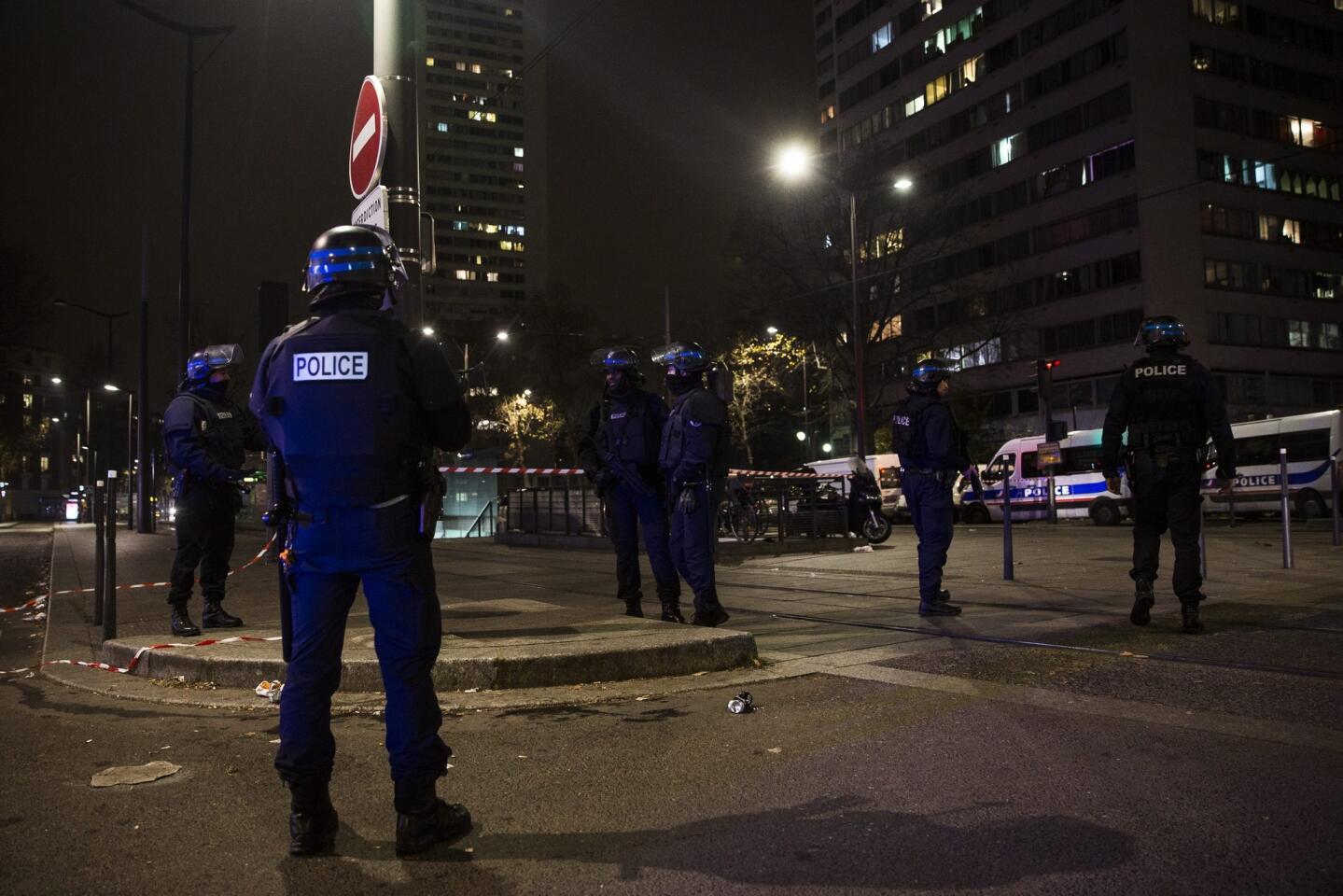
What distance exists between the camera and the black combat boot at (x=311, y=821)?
294 cm

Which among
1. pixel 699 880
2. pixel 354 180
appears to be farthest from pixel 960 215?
pixel 699 880

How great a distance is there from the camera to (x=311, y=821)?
2963 millimetres

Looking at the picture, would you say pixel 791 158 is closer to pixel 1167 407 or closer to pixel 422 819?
pixel 1167 407

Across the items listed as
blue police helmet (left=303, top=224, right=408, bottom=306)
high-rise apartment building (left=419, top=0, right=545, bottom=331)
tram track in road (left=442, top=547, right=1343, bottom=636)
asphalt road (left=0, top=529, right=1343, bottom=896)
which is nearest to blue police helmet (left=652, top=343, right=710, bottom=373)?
tram track in road (left=442, top=547, right=1343, bottom=636)

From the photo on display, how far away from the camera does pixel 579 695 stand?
5.02 m

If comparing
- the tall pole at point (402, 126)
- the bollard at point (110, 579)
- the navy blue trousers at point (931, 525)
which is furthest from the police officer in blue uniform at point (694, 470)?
the bollard at point (110, 579)

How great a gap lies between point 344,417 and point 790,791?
6.07 ft

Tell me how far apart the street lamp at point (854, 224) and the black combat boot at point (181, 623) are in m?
21.8

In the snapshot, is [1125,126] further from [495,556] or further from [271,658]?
[271,658]

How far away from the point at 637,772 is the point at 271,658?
2.59 meters

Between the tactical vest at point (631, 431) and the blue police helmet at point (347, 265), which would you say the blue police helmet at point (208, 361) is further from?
the blue police helmet at point (347, 265)

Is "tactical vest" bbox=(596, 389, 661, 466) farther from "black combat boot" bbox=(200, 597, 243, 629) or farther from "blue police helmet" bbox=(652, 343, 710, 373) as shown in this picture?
"black combat boot" bbox=(200, 597, 243, 629)

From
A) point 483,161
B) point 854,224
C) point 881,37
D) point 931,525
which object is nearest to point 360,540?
point 931,525

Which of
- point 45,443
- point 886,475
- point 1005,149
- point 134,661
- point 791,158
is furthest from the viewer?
point 45,443
